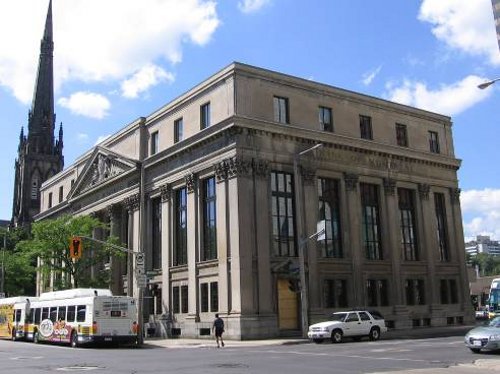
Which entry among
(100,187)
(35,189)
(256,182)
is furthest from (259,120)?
(35,189)

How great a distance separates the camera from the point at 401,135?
161 ft

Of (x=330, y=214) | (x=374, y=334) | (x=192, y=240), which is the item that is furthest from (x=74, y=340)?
(x=330, y=214)

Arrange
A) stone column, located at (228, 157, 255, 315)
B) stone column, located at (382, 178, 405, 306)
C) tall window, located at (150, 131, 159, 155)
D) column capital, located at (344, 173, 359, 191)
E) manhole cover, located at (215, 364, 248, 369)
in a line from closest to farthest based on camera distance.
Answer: manhole cover, located at (215, 364, 248, 369) → stone column, located at (228, 157, 255, 315) → column capital, located at (344, 173, 359, 191) → stone column, located at (382, 178, 405, 306) → tall window, located at (150, 131, 159, 155)

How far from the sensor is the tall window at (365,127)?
46.2 meters

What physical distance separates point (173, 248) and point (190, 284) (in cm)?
406

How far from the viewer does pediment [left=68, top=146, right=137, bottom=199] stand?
51.3 m

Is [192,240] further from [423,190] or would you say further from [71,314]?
[423,190]

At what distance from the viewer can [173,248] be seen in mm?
44031

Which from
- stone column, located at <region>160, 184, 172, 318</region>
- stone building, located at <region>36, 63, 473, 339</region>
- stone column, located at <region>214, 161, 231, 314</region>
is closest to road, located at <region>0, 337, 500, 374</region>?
stone building, located at <region>36, 63, 473, 339</region>

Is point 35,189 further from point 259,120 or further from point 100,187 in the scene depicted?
point 259,120

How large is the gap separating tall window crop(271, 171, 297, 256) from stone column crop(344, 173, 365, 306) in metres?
5.01

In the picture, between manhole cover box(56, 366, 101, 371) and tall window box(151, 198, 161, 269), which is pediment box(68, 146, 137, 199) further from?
manhole cover box(56, 366, 101, 371)

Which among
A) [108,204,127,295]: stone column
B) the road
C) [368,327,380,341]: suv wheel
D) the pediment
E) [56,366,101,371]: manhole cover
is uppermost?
the pediment

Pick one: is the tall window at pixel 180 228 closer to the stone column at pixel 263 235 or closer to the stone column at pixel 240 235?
the stone column at pixel 240 235
